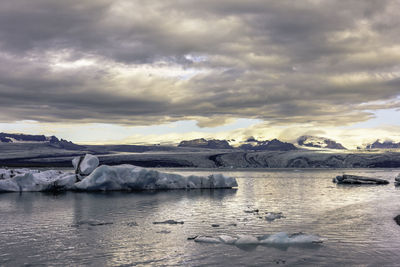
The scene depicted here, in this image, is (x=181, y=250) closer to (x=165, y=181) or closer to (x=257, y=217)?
(x=257, y=217)

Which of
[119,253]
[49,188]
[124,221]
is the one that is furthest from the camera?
[49,188]

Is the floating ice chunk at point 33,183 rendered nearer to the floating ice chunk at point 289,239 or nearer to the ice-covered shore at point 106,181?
the ice-covered shore at point 106,181

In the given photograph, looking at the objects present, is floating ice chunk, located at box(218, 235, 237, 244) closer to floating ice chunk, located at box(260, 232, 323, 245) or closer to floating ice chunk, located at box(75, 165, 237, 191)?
floating ice chunk, located at box(260, 232, 323, 245)

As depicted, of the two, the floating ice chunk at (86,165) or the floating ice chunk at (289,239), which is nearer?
the floating ice chunk at (289,239)

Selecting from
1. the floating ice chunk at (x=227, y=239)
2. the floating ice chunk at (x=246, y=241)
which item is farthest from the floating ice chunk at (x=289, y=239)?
the floating ice chunk at (x=227, y=239)

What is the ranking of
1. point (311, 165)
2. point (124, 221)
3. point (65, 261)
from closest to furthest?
point (65, 261)
point (124, 221)
point (311, 165)

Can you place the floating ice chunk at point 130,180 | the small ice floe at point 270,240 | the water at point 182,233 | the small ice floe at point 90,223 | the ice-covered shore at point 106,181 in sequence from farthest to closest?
the floating ice chunk at point 130,180 → the ice-covered shore at point 106,181 → the small ice floe at point 90,223 → the small ice floe at point 270,240 → the water at point 182,233

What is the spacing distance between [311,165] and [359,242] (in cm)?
10108

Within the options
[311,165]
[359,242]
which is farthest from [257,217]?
[311,165]

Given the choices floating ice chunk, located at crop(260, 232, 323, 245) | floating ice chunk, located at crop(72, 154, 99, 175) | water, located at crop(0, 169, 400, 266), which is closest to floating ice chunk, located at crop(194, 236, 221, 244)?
water, located at crop(0, 169, 400, 266)

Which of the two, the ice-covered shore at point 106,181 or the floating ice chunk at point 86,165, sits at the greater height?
the floating ice chunk at point 86,165

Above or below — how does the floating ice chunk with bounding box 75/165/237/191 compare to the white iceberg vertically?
below

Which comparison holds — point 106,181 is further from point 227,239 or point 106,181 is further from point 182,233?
point 227,239

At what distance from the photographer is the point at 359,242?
13.9 m
